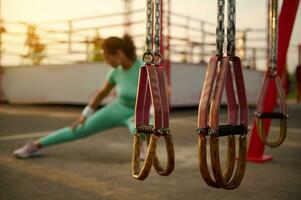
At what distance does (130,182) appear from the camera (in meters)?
2.75

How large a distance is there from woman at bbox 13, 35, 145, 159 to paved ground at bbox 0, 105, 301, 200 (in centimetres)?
18

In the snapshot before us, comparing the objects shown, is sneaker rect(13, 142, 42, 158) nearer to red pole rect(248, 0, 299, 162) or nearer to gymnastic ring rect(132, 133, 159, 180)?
red pole rect(248, 0, 299, 162)

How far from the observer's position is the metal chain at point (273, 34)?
2.56 meters

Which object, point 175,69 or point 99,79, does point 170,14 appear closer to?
point 175,69

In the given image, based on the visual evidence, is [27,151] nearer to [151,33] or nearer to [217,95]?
[151,33]

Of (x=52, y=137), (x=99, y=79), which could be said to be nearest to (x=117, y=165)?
(x=52, y=137)

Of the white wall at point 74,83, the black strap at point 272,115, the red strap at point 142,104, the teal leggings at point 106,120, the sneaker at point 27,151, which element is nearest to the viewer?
the red strap at point 142,104

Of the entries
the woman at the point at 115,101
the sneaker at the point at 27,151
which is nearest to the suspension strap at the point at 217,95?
the woman at the point at 115,101

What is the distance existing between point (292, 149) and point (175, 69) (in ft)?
20.2

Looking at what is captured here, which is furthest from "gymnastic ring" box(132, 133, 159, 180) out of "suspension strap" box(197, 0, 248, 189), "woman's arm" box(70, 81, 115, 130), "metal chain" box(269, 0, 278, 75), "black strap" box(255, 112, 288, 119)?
"woman's arm" box(70, 81, 115, 130)

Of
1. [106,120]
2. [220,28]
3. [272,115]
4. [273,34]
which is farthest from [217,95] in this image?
[106,120]

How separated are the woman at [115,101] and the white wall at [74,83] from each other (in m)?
6.55

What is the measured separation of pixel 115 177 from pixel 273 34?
1.39 m

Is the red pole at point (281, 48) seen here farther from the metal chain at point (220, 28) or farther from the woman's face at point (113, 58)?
the metal chain at point (220, 28)
